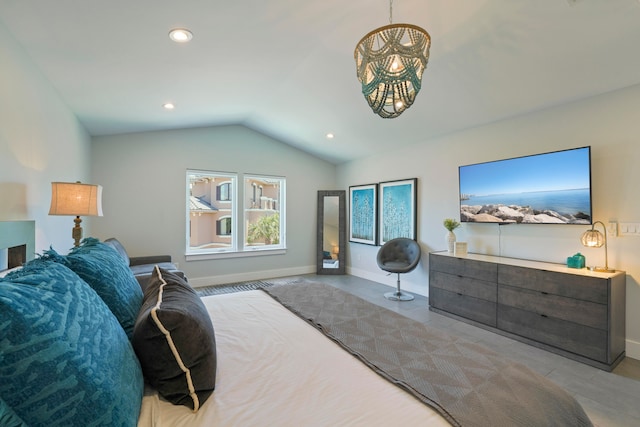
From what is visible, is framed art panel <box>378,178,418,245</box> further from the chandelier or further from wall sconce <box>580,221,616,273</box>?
the chandelier

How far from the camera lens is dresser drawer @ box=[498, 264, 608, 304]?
8.27 feet

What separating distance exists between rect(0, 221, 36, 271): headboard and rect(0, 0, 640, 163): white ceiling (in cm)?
128

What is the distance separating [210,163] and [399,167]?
3248 millimetres

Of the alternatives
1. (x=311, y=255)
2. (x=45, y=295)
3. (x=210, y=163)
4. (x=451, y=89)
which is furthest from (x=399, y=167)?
(x=45, y=295)

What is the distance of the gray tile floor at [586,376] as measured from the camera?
1.95 metres

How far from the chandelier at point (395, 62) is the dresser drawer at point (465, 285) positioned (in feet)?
7.96

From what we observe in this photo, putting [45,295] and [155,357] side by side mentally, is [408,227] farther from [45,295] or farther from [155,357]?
[45,295]

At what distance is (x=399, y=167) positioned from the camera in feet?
16.5

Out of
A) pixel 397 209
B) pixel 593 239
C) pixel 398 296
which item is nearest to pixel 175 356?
pixel 593 239

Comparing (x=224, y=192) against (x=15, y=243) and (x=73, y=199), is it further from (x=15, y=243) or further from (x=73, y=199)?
(x=15, y=243)

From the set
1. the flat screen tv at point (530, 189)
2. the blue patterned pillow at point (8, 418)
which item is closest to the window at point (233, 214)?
the flat screen tv at point (530, 189)

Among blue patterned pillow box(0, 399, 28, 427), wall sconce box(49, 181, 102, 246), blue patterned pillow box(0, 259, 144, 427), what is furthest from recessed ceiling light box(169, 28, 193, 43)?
blue patterned pillow box(0, 399, 28, 427)

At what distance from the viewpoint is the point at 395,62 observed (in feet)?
5.59

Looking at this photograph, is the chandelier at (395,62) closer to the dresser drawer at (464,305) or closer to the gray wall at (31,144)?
the gray wall at (31,144)
